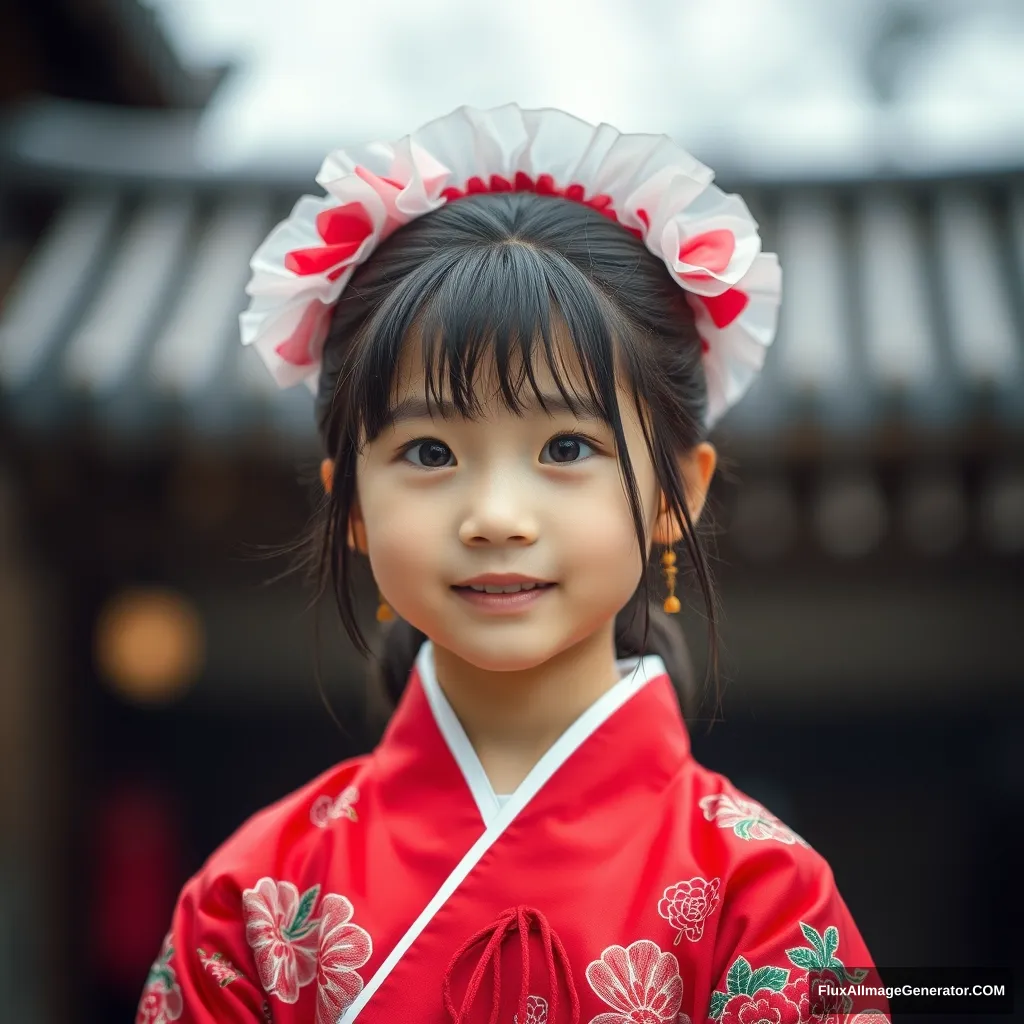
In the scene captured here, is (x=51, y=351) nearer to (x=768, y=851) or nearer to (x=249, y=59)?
(x=249, y=59)

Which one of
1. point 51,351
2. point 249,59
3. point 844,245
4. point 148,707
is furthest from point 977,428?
point 249,59

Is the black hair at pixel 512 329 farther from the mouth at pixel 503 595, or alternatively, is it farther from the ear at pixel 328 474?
the mouth at pixel 503 595

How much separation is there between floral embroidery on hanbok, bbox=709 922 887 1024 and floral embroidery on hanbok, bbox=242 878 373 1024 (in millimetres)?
418

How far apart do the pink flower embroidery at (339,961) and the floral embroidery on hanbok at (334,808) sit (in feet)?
0.46

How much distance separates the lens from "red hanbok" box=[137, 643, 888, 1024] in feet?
4.49

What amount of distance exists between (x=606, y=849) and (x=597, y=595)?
302mm

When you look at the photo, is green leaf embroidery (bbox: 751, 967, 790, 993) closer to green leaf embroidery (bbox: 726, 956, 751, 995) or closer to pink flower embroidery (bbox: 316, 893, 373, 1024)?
green leaf embroidery (bbox: 726, 956, 751, 995)

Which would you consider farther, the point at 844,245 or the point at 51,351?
the point at 844,245

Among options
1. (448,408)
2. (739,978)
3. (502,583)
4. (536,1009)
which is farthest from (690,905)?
(448,408)

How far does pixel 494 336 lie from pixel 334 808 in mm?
673

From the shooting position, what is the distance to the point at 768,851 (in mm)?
1413

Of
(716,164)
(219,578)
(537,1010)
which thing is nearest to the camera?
(537,1010)

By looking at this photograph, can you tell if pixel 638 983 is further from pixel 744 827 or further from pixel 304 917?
pixel 304 917

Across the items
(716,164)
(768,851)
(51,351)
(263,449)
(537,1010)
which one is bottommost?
(537,1010)
